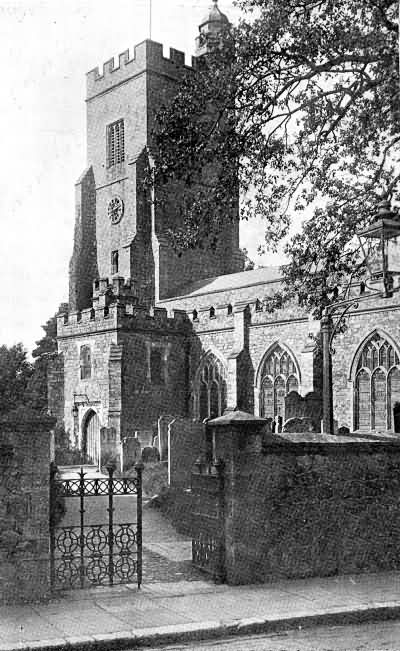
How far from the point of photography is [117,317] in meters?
30.2

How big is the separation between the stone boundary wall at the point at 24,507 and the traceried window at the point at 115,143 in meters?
35.5

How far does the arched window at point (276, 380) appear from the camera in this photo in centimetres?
2820

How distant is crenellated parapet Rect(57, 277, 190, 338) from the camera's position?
30453mm

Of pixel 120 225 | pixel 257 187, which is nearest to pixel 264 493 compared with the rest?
pixel 257 187

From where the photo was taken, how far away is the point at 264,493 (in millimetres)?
8562

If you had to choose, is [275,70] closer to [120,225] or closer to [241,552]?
[241,552]

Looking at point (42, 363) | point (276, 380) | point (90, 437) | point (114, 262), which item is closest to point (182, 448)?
point (276, 380)

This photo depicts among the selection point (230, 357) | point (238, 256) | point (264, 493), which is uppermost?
point (238, 256)

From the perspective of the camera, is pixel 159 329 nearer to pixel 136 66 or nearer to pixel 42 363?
pixel 136 66

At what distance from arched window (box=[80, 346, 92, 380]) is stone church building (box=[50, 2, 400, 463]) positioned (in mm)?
71

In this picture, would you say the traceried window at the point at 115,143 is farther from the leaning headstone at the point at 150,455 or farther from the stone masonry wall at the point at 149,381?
the leaning headstone at the point at 150,455

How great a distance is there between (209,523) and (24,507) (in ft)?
7.29

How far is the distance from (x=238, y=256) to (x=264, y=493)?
116ft

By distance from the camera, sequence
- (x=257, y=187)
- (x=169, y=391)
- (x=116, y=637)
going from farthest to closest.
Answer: (x=169, y=391) → (x=257, y=187) → (x=116, y=637)
